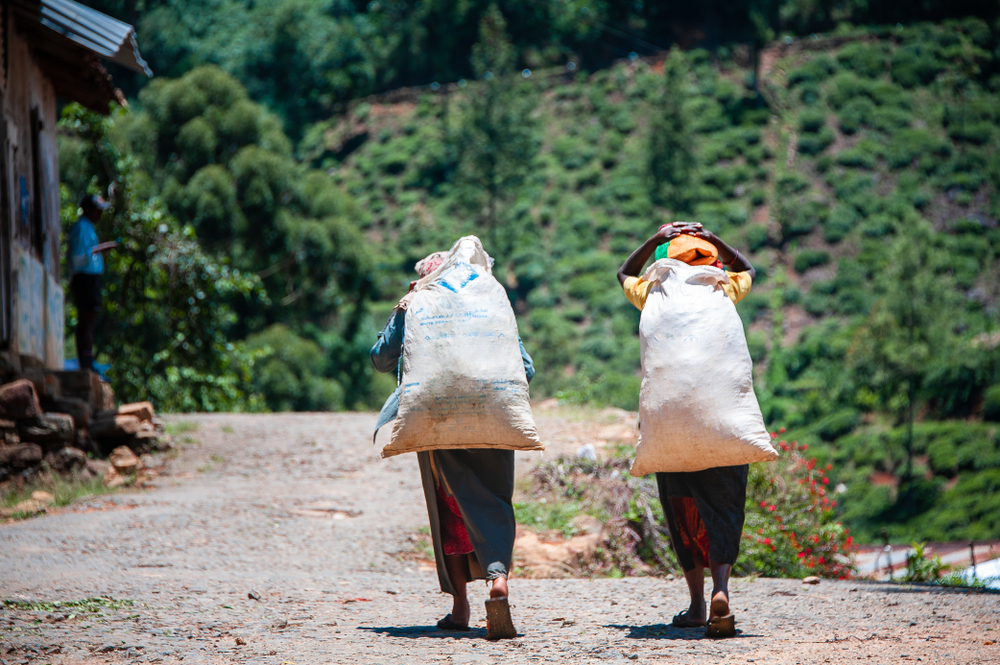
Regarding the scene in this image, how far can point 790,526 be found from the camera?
6.56m

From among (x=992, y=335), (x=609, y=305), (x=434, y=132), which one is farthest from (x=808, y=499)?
(x=434, y=132)

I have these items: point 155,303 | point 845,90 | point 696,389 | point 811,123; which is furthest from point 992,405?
point 696,389

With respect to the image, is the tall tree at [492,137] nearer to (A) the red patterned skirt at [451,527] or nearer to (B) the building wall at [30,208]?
(B) the building wall at [30,208]

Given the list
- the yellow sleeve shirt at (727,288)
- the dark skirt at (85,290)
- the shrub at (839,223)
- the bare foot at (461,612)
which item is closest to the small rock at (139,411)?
the dark skirt at (85,290)

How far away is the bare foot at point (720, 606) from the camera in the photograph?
3650 mm

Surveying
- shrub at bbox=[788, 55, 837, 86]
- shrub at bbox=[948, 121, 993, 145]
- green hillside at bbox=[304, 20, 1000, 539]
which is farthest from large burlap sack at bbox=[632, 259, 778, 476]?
shrub at bbox=[788, 55, 837, 86]

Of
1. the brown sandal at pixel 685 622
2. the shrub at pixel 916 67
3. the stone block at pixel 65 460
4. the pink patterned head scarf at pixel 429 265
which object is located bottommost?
the brown sandal at pixel 685 622

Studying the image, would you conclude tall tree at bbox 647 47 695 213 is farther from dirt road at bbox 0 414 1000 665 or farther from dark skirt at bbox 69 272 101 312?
dirt road at bbox 0 414 1000 665

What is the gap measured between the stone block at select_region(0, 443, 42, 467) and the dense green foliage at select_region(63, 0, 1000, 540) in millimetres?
6246

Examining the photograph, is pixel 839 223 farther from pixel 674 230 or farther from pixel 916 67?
pixel 674 230

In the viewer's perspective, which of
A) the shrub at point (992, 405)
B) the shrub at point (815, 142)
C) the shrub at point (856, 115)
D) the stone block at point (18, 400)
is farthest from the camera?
the shrub at point (856, 115)

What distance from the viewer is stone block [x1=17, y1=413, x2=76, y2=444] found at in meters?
7.56

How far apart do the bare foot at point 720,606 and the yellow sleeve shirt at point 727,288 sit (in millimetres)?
1314

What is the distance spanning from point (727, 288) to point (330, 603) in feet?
8.17
